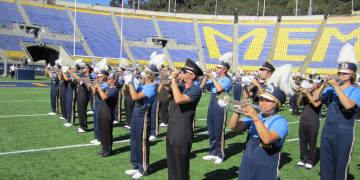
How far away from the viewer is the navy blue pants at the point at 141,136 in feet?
19.1

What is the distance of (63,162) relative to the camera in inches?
251

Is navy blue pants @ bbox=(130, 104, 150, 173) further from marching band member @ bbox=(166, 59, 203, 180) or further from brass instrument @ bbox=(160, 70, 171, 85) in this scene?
marching band member @ bbox=(166, 59, 203, 180)

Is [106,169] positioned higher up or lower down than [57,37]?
lower down

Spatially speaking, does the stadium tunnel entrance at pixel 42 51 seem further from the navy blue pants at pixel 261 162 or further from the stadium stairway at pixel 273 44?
the navy blue pants at pixel 261 162

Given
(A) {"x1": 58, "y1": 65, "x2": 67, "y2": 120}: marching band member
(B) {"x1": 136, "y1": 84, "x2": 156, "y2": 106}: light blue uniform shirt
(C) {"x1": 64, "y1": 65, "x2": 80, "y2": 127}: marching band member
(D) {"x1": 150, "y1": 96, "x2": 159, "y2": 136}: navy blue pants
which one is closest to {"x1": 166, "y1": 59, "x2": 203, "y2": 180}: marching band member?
(B) {"x1": 136, "y1": 84, "x2": 156, "y2": 106}: light blue uniform shirt

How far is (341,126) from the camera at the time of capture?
4613 mm

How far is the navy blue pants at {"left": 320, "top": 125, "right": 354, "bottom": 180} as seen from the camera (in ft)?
15.0

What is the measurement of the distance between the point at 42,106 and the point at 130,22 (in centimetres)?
3131

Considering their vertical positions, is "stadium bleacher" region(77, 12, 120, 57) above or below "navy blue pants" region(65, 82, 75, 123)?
above

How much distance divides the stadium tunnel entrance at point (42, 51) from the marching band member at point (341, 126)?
1304 inches

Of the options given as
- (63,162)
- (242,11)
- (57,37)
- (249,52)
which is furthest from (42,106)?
Result: (242,11)

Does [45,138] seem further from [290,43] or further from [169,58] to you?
[290,43]

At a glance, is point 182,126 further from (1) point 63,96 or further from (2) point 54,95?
(2) point 54,95

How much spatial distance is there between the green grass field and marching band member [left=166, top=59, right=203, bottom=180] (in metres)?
1.22
